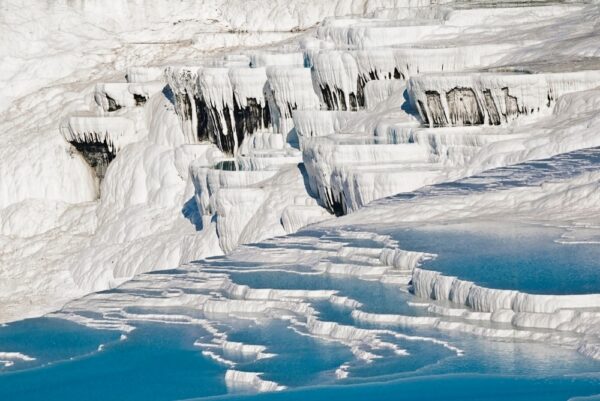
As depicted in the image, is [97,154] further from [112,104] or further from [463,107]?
[463,107]

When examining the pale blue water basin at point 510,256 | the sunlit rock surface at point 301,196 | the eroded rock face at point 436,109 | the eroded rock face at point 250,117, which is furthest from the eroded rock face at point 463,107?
the eroded rock face at point 250,117

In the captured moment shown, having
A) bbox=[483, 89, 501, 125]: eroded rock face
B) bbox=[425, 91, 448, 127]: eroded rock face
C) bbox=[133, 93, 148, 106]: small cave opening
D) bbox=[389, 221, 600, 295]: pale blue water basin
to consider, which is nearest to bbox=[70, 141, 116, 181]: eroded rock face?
bbox=[133, 93, 148, 106]: small cave opening

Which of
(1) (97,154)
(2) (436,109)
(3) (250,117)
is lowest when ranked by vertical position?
(1) (97,154)

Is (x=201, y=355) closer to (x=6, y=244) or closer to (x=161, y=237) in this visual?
Answer: (x=161, y=237)

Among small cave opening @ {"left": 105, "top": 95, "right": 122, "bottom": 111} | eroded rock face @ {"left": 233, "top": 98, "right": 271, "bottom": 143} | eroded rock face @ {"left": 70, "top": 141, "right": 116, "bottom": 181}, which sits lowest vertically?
eroded rock face @ {"left": 70, "top": 141, "right": 116, "bottom": 181}

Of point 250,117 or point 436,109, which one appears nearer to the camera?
point 436,109

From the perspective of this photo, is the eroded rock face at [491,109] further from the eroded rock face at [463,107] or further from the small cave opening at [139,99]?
the small cave opening at [139,99]

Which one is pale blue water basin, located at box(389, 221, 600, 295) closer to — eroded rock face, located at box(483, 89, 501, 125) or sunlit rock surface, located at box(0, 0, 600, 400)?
sunlit rock surface, located at box(0, 0, 600, 400)

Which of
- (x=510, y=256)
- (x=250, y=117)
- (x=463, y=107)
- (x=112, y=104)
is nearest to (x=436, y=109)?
(x=463, y=107)

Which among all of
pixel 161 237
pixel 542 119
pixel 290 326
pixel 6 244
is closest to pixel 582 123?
pixel 542 119
